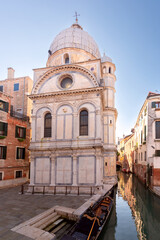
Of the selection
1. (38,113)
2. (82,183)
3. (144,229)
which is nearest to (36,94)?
(38,113)

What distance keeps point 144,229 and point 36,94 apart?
16.0 meters

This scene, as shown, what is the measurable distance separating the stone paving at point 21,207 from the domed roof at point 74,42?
20.7 meters

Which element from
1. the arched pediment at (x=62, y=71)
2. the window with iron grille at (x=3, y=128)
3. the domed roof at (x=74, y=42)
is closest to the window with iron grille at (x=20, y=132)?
the window with iron grille at (x=3, y=128)

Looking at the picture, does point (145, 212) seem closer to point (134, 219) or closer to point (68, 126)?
point (134, 219)

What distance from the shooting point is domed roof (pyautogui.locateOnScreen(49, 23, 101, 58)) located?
26.5 metres

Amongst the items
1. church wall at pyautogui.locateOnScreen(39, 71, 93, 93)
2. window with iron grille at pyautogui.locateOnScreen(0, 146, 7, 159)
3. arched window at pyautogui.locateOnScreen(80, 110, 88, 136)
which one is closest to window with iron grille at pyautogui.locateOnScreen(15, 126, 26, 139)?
window with iron grille at pyautogui.locateOnScreen(0, 146, 7, 159)

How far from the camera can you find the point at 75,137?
18.3 meters

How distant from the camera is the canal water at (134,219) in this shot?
11.3 metres

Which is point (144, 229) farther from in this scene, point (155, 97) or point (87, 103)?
point (155, 97)

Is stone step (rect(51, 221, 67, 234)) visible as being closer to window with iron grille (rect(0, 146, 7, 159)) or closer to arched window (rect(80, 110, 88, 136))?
arched window (rect(80, 110, 88, 136))

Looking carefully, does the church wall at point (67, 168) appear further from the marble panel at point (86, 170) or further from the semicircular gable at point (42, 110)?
the semicircular gable at point (42, 110)

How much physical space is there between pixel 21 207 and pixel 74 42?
2275 cm

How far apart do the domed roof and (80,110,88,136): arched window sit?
40.4ft

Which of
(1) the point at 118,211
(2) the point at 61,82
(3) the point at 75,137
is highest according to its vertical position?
(2) the point at 61,82
